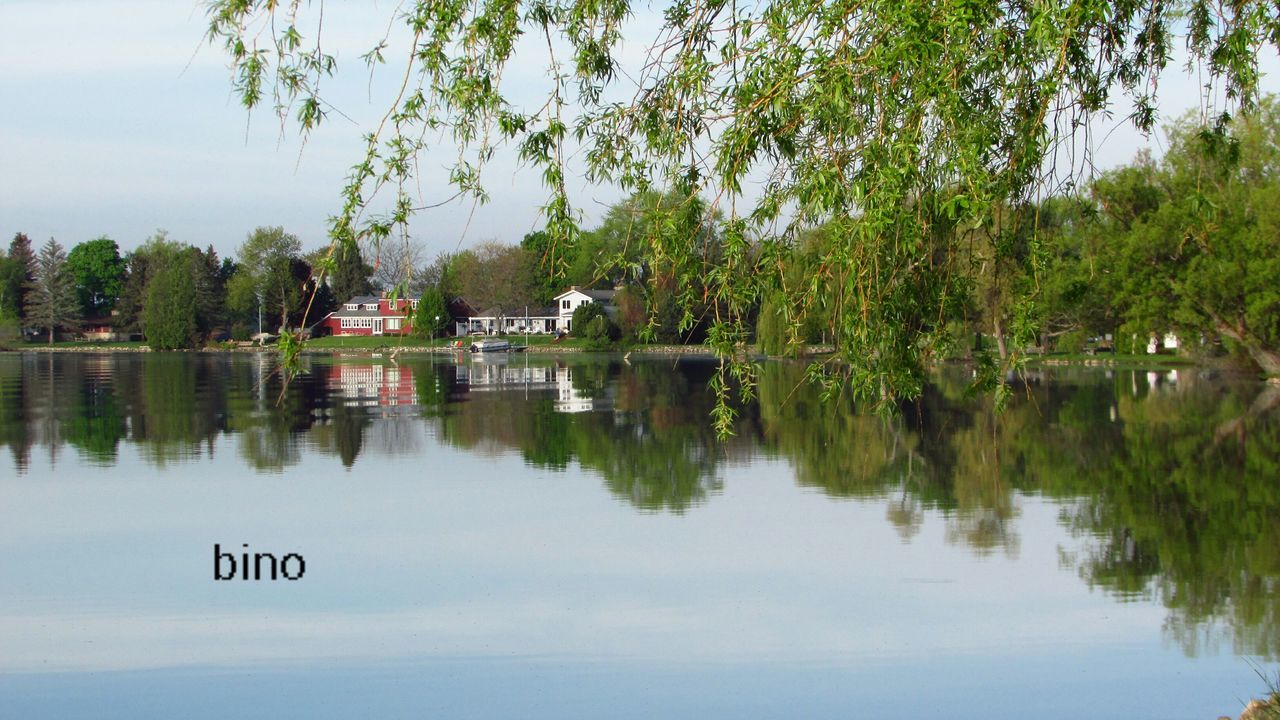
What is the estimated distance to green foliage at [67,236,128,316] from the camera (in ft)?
402

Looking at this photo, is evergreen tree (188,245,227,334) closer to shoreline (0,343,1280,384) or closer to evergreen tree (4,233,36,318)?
shoreline (0,343,1280,384)

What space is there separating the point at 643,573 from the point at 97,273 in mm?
124821

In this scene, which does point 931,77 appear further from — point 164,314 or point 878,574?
point 164,314

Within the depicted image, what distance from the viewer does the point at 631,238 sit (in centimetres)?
728

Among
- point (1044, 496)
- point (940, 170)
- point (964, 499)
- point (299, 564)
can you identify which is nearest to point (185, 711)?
point (299, 564)

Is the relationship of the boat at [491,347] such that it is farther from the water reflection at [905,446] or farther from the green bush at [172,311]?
the water reflection at [905,446]

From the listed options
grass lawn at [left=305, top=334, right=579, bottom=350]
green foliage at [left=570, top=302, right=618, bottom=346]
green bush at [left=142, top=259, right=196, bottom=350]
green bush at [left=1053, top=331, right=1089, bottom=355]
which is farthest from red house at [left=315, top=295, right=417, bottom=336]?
green bush at [left=1053, top=331, right=1089, bottom=355]

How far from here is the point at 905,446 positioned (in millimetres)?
23297

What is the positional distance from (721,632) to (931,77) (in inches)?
232

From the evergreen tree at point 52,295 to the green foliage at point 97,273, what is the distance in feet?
19.8

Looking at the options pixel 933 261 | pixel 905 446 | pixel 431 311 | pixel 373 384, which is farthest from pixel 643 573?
pixel 431 311

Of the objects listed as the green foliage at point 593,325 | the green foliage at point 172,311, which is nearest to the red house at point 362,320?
the green foliage at point 172,311

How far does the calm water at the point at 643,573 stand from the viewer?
9.16m

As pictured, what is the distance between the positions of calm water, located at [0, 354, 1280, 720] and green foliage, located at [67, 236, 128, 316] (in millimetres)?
106844
